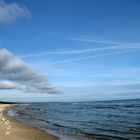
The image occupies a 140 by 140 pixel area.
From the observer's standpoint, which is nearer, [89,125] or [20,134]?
[20,134]

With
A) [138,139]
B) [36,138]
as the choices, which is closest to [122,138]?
[138,139]

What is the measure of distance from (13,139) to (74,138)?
210 inches

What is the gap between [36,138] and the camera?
16.4 meters

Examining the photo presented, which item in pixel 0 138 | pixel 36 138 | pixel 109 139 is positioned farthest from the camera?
pixel 109 139

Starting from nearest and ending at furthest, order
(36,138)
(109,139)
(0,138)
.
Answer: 1. (0,138)
2. (36,138)
3. (109,139)

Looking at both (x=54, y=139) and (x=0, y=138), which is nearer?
(x=0, y=138)

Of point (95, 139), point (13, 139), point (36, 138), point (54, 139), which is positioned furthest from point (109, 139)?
point (13, 139)

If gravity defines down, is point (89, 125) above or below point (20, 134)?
above

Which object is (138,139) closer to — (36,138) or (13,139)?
(36,138)

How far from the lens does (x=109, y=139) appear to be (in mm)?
17906

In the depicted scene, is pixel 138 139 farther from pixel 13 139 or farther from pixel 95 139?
pixel 13 139

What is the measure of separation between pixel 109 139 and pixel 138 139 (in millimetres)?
2171

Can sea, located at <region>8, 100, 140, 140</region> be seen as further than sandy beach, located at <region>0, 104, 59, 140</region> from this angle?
Yes

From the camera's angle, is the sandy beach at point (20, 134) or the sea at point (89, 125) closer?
the sandy beach at point (20, 134)
